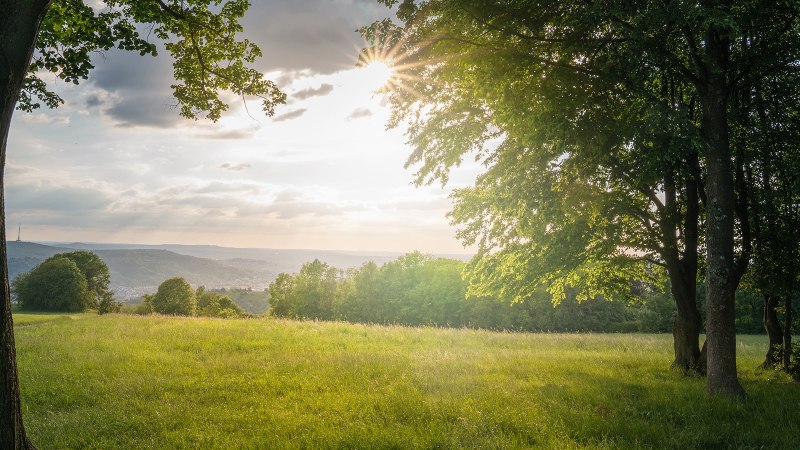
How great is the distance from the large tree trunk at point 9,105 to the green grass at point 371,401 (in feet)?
6.52

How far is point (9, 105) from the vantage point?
17.3 ft

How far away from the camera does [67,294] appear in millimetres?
70500

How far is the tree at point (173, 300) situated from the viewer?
68438 mm

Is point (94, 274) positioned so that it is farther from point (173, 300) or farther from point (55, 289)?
point (173, 300)

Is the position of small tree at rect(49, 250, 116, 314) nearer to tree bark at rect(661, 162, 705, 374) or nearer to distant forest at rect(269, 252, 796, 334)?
distant forest at rect(269, 252, 796, 334)

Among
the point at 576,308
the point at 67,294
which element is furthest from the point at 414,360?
the point at 67,294

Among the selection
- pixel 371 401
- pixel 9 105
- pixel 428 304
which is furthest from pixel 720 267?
pixel 428 304

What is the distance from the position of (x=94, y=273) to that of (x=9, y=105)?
89633 millimetres

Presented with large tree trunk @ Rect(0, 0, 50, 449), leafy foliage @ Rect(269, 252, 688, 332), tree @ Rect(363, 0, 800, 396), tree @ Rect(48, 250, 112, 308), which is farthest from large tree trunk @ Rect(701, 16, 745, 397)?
tree @ Rect(48, 250, 112, 308)

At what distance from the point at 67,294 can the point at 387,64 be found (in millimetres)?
80745

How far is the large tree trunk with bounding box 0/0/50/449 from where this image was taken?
5.16 m

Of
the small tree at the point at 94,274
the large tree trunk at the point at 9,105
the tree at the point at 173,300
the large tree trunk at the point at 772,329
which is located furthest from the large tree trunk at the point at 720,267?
the small tree at the point at 94,274

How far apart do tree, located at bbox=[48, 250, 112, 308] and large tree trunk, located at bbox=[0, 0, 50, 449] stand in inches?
3302

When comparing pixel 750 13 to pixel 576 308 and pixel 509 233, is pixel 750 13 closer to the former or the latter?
pixel 509 233
